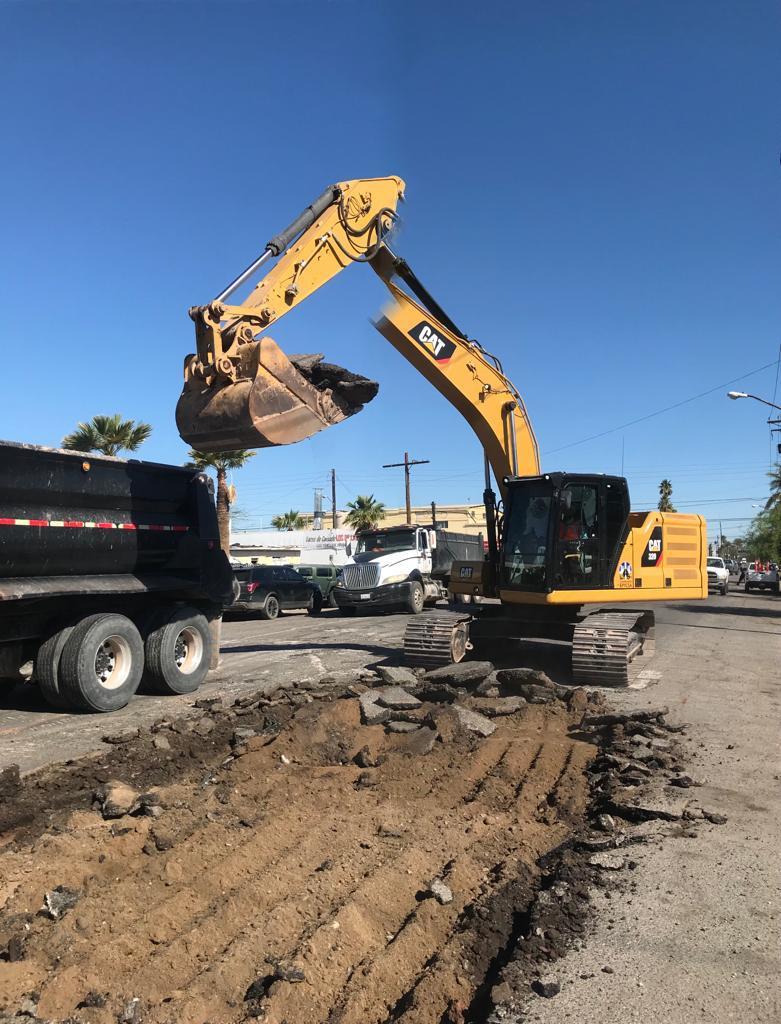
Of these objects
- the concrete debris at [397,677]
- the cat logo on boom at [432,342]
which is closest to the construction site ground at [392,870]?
the concrete debris at [397,677]

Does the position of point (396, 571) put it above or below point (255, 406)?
below

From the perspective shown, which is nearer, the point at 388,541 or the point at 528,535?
the point at 528,535

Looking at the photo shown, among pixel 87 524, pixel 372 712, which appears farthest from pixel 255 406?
pixel 372 712

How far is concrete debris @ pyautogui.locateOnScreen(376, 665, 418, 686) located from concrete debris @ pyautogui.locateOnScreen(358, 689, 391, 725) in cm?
156

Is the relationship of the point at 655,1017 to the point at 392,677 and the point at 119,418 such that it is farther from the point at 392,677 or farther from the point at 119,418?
the point at 119,418

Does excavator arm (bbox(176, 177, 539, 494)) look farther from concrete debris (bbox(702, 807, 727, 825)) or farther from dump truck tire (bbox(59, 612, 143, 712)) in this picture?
concrete debris (bbox(702, 807, 727, 825))

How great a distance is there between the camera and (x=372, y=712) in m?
7.74

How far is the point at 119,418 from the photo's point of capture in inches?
1032

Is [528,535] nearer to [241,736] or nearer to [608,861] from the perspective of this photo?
[241,736]

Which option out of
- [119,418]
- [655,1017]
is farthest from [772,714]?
[119,418]

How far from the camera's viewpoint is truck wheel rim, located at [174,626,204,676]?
34.4 ft

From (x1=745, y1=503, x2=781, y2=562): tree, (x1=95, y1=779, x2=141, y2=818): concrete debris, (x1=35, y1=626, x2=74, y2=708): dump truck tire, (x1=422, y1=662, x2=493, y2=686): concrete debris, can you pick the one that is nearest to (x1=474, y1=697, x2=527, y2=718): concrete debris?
(x1=422, y1=662, x2=493, y2=686): concrete debris

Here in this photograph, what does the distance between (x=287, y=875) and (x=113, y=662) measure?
5881 millimetres

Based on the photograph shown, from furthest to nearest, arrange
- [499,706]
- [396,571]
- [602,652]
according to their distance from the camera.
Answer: [396,571]
[602,652]
[499,706]
